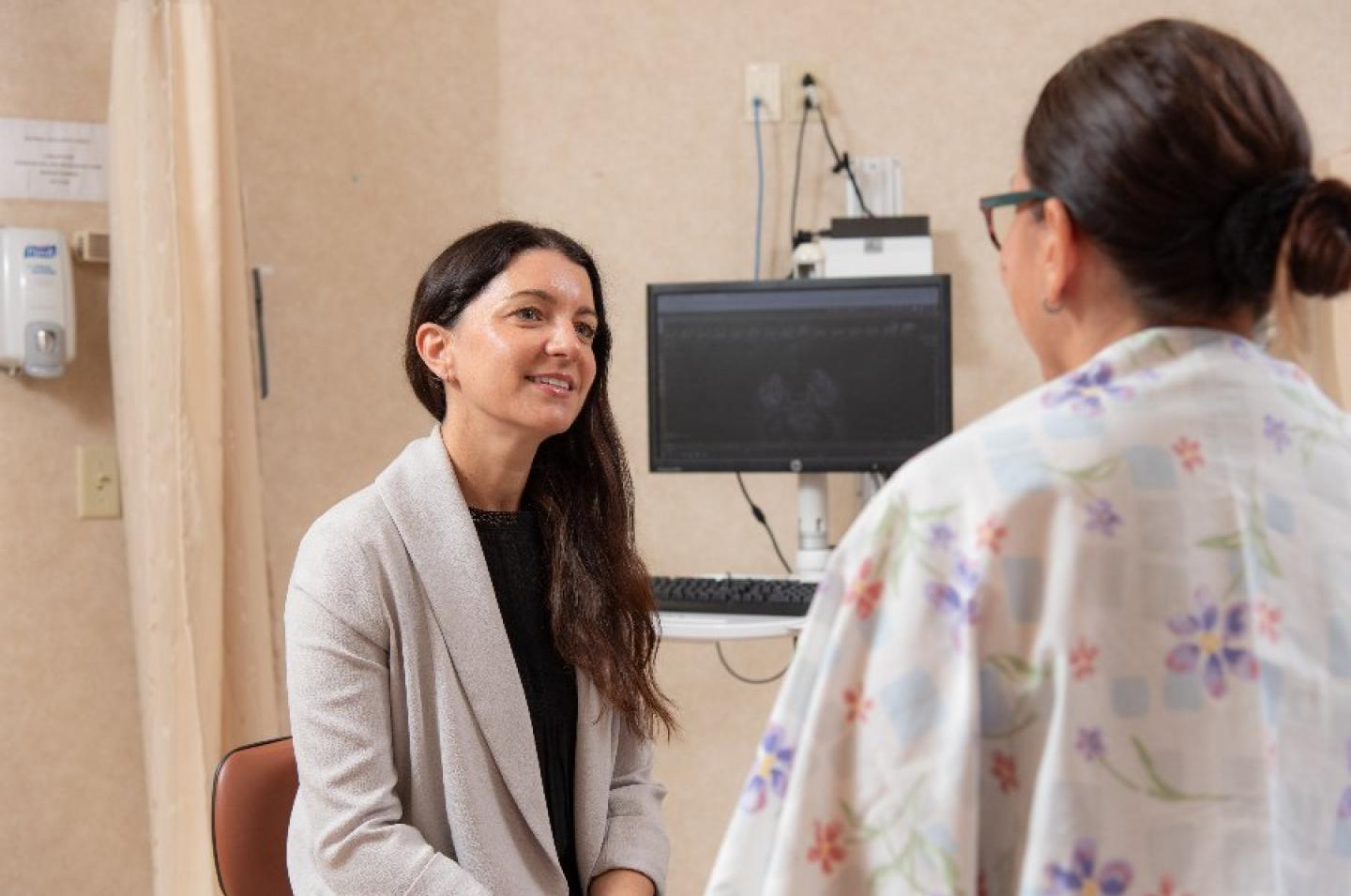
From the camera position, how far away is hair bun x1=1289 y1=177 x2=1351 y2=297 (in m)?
0.81

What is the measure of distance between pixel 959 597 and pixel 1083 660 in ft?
0.24

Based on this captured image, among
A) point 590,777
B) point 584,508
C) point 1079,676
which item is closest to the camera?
point 1079,676

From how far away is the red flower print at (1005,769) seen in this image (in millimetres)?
776

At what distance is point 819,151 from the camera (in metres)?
3.04

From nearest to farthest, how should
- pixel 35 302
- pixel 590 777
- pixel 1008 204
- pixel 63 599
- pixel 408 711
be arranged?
pixel 1008 204
pixel 408 711
pixel 590 777
pixel 35 302
pixel 63 599

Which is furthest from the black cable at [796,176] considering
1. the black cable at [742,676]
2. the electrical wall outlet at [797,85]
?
→ the black cable at [742,676]

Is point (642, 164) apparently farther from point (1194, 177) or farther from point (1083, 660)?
point (1083, 660)

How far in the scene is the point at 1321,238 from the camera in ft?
2.65

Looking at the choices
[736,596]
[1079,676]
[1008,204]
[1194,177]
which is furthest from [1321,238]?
[736,596]

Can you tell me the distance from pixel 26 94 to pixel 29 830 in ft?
4.25

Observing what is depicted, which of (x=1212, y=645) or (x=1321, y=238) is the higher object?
(x=1321, y=238)

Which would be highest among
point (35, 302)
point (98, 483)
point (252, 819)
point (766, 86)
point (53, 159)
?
point (766, 86)

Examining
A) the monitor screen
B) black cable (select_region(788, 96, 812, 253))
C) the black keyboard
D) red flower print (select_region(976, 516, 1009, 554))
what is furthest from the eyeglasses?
black cable (select_region(788, 96, 812, 253))

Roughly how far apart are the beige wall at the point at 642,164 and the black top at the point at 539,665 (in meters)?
1.33
